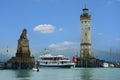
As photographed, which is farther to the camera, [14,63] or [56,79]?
[14,63]

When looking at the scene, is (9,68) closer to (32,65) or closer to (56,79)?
(32,65)

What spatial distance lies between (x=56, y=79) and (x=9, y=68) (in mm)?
103961

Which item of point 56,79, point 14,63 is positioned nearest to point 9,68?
point 14,63

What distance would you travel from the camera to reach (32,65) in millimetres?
198250

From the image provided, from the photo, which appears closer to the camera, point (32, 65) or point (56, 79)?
point (56, 79)

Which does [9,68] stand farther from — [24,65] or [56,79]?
[56,79]

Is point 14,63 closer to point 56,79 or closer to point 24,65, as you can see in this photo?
point 24,65

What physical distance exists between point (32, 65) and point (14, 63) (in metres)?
9.10

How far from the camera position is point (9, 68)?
199 meters

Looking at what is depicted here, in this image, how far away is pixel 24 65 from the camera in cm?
19812

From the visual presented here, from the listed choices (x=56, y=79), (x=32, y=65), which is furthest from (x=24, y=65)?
(x=56, y=79)

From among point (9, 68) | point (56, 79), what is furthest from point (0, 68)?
point (56, 79)

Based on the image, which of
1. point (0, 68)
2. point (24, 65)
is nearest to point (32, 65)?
point (24, 65)

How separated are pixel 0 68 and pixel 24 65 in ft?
39.6
